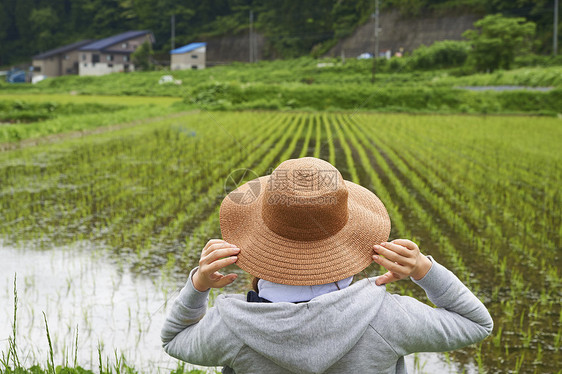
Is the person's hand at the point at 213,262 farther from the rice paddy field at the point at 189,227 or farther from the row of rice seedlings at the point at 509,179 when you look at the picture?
the row of rice seedlings at the point at 509,179

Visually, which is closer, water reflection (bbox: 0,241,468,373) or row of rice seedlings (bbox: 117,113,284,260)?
water reflection (bbox: 0,241,468,373)

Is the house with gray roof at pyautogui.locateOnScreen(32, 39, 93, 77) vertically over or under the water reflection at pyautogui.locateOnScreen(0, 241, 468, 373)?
over

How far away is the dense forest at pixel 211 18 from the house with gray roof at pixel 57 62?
3483mm

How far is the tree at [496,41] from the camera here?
86.6 ft

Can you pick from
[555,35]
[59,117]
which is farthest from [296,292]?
[555,35]

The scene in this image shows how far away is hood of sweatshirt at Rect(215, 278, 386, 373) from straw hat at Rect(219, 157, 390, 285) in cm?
4

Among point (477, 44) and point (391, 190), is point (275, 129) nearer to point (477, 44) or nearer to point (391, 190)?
point (391, 190)

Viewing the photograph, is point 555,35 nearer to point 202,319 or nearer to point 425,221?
point 425,221

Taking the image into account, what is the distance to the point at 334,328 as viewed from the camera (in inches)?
35.1

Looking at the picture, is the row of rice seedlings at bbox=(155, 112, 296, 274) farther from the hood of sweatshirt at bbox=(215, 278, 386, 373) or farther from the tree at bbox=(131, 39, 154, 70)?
the hood of sweatshirt at bbox=(215, 278, 386, 373)

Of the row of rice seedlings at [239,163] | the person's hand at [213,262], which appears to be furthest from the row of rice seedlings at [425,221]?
the person's hand at [213,262]

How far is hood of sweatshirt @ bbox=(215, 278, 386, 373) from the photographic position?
35.1 inches

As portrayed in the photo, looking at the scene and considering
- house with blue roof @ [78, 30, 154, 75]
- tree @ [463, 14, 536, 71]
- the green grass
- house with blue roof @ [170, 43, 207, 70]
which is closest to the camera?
house with blue roof @ [170, 43, 207, 70]

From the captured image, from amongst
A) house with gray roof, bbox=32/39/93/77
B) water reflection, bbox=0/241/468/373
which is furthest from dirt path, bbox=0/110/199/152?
house with gray roof, bbox=32/39/93/77
